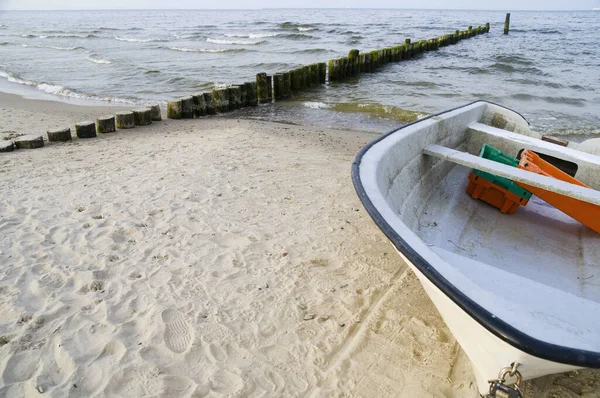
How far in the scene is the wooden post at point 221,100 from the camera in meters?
10.8

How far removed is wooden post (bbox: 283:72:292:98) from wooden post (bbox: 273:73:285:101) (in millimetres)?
130

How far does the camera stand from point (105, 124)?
8672 millimetres

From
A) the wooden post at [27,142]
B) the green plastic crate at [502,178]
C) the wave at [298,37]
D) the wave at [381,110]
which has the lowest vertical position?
the wave at [381,110]

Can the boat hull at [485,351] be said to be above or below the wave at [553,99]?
above

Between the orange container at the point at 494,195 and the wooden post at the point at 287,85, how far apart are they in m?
8.57

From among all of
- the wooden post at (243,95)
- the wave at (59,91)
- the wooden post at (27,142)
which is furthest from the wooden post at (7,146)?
the wooden post at (243,95)

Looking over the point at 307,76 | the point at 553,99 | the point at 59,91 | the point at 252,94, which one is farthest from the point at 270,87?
the point at 553,99

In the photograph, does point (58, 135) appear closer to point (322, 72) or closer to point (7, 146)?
point (7, 146)

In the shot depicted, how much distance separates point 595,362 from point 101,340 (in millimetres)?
2937

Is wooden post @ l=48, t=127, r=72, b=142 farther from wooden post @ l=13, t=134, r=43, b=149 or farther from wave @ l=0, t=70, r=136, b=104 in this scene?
wave @ l=0, t=70, r=136, b=104

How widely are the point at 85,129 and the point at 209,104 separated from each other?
3330 mm

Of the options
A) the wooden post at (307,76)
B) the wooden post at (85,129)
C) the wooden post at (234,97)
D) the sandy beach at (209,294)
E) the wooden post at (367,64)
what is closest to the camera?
the sandy beach at (209,294)

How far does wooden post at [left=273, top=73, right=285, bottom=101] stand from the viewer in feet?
40.5

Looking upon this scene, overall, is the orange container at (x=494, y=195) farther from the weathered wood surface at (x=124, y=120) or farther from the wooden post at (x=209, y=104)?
the wooden post at (x=209, y=104)
